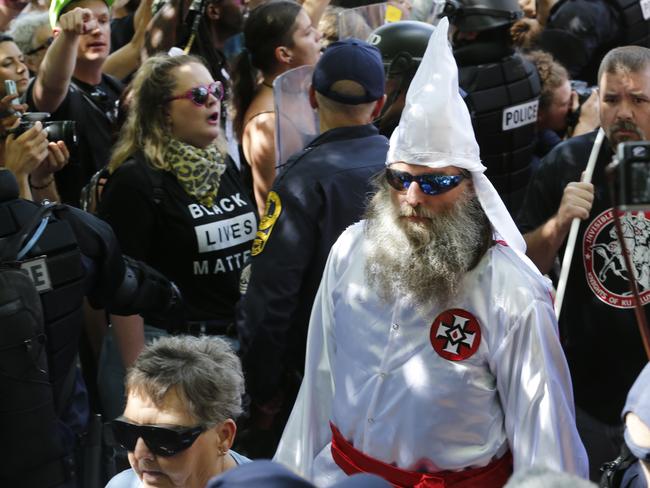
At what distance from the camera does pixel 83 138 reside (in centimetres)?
642

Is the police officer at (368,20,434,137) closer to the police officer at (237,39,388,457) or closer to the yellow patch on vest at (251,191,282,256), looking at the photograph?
the police officer at (237,39,388,457)

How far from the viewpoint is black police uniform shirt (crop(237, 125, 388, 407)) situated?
183 inches

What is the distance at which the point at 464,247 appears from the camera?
378 cm

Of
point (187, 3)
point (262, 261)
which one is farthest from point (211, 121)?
point (187, 3)

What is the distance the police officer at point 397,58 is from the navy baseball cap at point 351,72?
0.73 meters

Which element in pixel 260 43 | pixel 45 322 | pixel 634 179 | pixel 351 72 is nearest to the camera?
pixel 634 179

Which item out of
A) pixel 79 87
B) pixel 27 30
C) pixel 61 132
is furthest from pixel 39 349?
pixel 27 30

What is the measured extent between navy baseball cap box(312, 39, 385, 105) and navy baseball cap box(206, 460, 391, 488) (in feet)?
9.31

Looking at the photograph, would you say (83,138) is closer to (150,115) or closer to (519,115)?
(150,115)

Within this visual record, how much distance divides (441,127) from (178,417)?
122 centimetres

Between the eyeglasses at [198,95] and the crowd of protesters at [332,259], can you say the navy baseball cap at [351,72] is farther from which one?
the eyeglasses at [198,95]

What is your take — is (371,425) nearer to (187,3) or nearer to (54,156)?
(54,156)

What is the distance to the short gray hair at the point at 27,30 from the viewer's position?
715cm

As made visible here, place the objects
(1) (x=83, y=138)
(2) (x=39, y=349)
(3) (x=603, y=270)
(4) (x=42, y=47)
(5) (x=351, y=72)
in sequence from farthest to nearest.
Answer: (4) (x=42, y=47)
(1) (x=83, y=138)
(5) (x=351, y=72)
(3) (x=603, y=270)
(2) (x=39, y=349)
